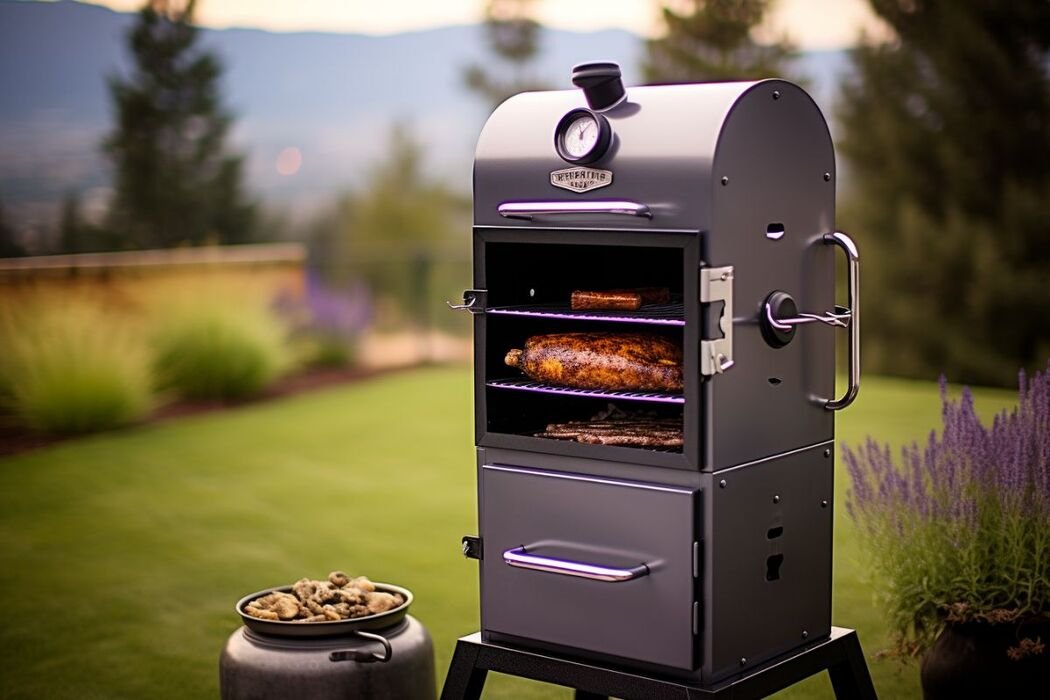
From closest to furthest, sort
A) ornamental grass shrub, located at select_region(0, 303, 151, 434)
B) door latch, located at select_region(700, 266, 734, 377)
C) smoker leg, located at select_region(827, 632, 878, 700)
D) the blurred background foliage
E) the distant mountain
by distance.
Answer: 1. door latch, located at select_region(700, 266, 734, 377)
2. smoker leg, located at select_region(827, 632, 878, 700)
3. ornamental grass shrub, located at select_region(0, 303, 151, 434)
4. the distant mountain
5. the blurred background foliage

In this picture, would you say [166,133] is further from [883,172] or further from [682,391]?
[682,391]

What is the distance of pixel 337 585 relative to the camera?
3676mm

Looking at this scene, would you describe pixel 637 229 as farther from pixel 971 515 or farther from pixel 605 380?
pixel 971 515

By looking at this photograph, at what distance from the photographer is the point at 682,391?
2.96 m

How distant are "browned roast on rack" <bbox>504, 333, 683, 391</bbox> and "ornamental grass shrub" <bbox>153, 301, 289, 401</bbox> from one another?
23.1ft

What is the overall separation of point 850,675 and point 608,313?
1058mm

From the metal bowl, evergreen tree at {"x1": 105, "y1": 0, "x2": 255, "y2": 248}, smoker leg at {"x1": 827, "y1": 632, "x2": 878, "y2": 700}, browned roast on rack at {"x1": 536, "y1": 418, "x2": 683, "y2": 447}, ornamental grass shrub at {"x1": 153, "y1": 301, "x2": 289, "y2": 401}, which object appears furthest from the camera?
evergreen tree at {"x1": 105, "y1": 0, "x2": 255, "y2": 248}

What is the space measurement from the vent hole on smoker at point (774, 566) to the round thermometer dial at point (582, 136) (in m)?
0.95

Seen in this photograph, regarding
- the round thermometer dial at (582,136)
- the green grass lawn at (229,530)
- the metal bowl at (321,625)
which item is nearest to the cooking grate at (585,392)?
the round thermometer dial at (582,136)

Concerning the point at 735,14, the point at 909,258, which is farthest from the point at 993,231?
the point at 735,14

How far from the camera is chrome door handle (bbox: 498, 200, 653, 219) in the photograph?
276 cm

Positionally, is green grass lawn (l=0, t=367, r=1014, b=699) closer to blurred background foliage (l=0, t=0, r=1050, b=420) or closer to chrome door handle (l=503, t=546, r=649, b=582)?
chrome door handle (l=503, t=546, r=649, b=582)

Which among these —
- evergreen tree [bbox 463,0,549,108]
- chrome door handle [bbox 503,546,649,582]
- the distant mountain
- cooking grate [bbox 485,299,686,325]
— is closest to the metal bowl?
chrome door handle [bbox 503,546,649,582]

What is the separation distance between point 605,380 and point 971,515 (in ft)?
3.33
